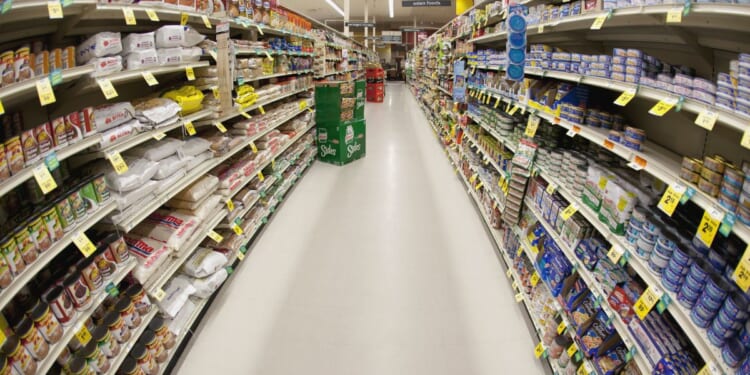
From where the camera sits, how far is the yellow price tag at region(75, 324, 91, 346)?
1668 millimetres

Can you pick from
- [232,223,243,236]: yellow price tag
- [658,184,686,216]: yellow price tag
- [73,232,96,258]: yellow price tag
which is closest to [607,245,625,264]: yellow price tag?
[658,184,686,216]: yellow price tag

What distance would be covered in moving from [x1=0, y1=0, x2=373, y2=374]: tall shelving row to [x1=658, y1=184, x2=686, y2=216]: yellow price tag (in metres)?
2.26

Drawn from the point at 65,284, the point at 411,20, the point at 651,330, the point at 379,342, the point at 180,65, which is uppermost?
the point at 411,20

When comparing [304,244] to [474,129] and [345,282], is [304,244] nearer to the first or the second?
[345,282]

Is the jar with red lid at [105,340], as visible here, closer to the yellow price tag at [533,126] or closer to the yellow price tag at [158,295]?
the yellow price tag at [158,295]

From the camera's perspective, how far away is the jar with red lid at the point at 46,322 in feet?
4.91

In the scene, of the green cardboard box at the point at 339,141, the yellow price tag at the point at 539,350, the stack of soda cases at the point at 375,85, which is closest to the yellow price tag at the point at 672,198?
the yellow price tag at the point at 539,350

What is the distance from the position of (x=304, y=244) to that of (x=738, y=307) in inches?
124

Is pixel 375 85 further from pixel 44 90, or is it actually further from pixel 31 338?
pixel 31 338

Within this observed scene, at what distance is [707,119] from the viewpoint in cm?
120

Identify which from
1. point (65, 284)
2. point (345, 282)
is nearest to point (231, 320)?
point (345, 282)

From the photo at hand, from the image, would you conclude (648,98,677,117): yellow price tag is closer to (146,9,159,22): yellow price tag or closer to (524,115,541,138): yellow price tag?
(524,115,541,138): yellow price tag

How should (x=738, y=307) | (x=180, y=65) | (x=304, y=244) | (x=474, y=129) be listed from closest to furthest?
(x=738, y=307), (x=180, y=65), (x=304, y=244), (x=474, y=129)

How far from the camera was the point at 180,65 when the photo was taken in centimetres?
241
